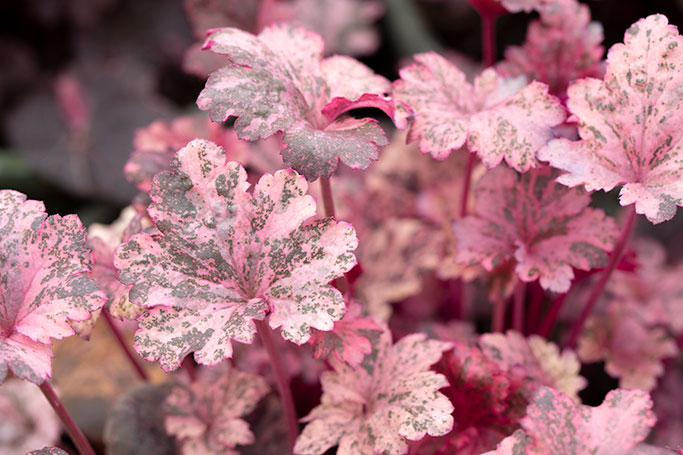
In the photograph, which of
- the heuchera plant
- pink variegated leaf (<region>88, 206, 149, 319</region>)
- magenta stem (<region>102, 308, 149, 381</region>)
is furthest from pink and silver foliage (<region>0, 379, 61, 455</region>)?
pink variegated leaf (<region>88, 206, 149, 319</region>)

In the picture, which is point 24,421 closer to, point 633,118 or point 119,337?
point 119,337

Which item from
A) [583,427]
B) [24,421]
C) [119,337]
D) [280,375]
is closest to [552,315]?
[583,427]

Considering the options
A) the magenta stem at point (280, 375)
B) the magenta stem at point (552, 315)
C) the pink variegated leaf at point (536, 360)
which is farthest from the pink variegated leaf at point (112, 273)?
the magenta stem at point (552, 315)

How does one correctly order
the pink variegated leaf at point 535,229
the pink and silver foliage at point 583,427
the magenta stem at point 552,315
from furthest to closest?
the magenta stem at point 552,315
the pink variegated leaf at point 535,229
the pink and silver foliage at point 583,427

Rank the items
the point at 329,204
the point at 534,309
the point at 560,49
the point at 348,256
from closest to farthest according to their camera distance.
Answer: the point at 348,256 < the point at 329,204 < the point at 560,49 < the point at 534,309

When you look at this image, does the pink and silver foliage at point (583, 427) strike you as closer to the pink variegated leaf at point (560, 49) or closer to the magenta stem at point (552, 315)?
the magenta stem at point (552, 315)

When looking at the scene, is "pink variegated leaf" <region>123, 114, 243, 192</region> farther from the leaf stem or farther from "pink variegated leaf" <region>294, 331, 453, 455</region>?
"pink variegated leaf" <region>294, 331, 453, 455</region>
